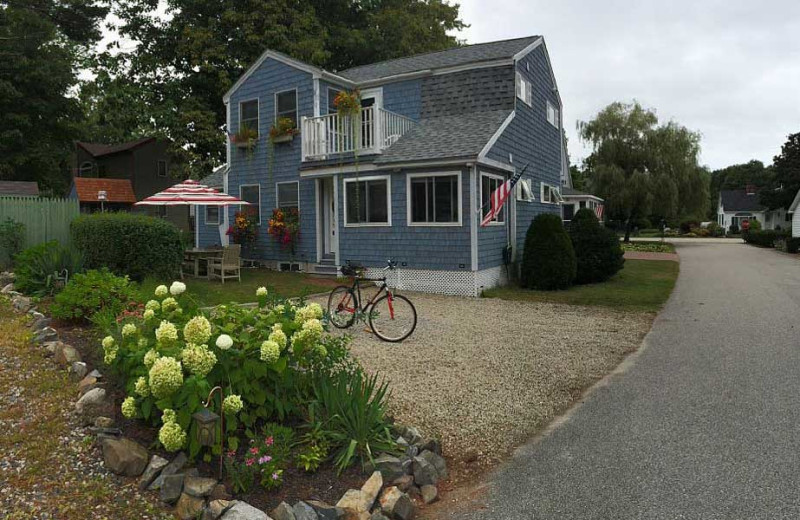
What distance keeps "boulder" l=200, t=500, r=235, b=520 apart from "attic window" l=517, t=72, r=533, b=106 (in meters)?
13.8

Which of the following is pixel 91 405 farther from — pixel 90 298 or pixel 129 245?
pixel 129 245

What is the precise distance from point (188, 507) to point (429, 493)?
146 centimetres

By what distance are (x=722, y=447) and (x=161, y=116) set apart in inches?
902

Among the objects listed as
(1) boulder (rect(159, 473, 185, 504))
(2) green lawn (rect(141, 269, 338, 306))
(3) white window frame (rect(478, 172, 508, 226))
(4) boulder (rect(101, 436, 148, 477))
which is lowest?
(1) boulder (rect(159, 473, 185, 504))

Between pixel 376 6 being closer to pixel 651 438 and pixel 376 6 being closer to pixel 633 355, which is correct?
pixel 633 355

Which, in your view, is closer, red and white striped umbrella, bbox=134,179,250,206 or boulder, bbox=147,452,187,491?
boulder, bbox=147,452,187,491

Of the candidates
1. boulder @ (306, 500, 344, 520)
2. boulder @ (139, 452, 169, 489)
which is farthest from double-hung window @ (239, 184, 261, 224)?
boulder @ (306, 500, 344, 520)

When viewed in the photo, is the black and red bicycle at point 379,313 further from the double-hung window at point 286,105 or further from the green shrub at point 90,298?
the double-hung window at point 286,105

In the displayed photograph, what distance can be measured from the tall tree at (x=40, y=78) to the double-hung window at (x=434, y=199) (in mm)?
20184

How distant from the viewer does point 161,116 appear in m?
22.4

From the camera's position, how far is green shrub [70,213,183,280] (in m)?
9.43

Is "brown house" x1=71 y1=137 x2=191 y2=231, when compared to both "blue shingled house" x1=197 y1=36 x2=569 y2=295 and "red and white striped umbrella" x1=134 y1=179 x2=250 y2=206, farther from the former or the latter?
"red and white striped umbrella" x1=134 y1=179 x2=250 y2=206

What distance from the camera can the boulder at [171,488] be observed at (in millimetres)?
3211

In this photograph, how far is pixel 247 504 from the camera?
123 inches
